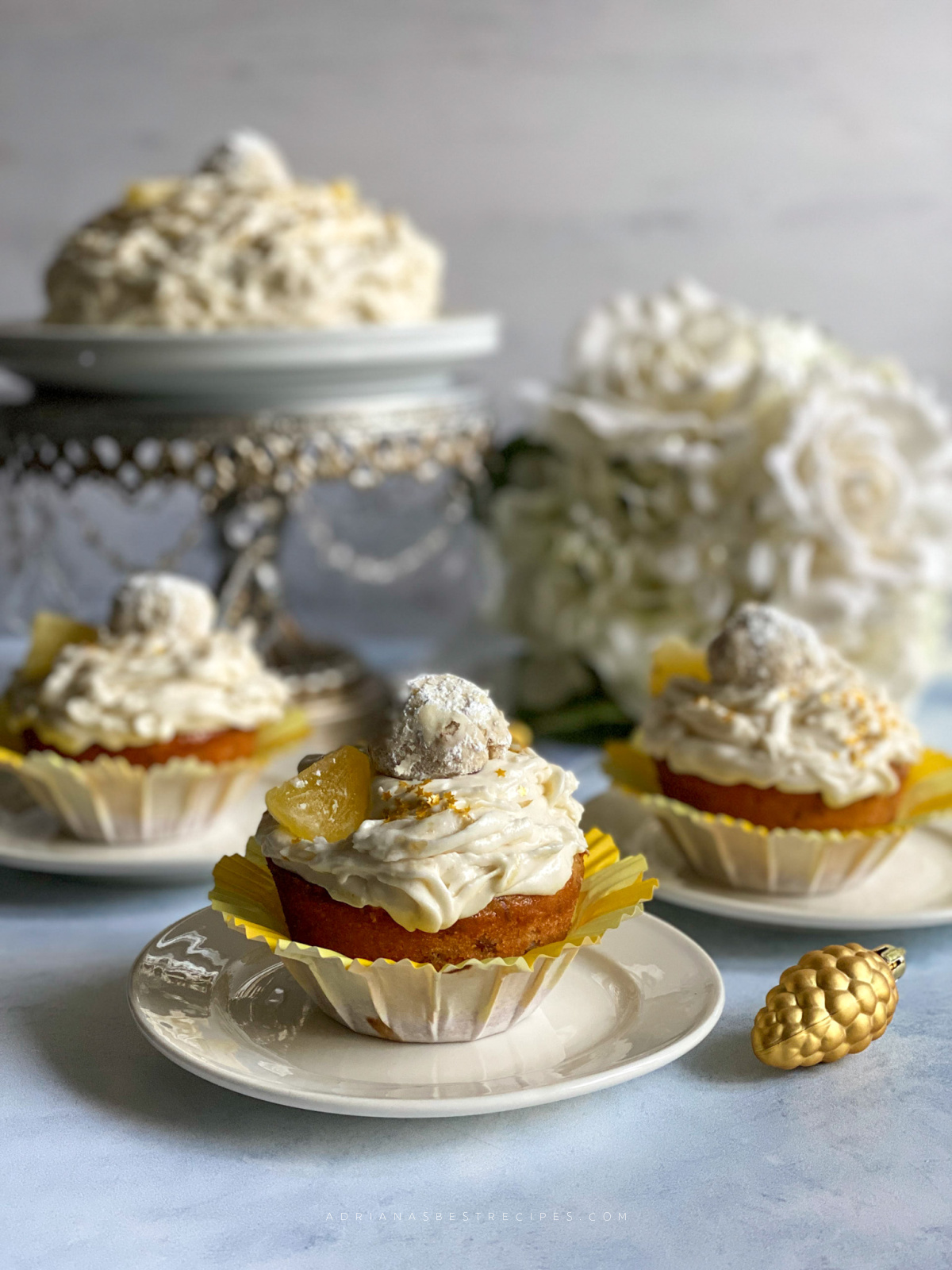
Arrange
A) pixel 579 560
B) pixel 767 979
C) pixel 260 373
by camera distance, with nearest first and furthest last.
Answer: pixel 767 979
pixel 260 373
pixel 579 560

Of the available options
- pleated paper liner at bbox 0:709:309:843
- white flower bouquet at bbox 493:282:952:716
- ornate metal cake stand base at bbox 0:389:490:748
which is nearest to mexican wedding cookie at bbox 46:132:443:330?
ornate metal cake stand base at bbox 0:389:490:748

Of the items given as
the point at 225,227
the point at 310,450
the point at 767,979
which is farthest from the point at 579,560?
the point at 767,979

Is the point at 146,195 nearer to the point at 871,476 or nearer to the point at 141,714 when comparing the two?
the point at 141,714

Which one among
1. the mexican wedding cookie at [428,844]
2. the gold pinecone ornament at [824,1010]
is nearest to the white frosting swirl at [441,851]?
the mexican wedding cookie at [428,844]

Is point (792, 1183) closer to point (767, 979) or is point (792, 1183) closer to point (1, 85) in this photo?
point (767, 979)

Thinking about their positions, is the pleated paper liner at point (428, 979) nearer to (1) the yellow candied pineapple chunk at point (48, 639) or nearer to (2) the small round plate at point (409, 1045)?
(2) the small round plate at point (409, 1045)

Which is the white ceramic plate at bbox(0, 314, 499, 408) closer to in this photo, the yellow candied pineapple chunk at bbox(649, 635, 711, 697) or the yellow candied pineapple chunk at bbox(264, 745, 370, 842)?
the yellow candied pineapple chunk at bbox(649, 635, 711, 697)

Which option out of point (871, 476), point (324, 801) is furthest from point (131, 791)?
point (871, 476)
